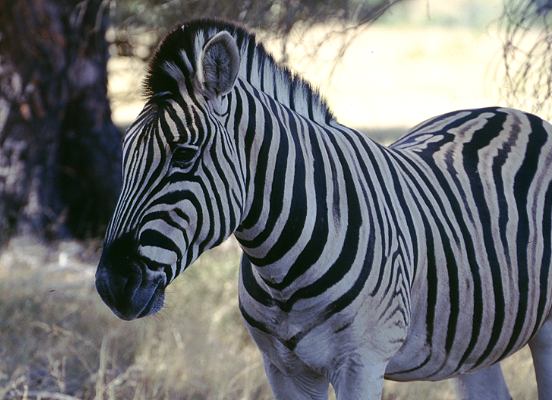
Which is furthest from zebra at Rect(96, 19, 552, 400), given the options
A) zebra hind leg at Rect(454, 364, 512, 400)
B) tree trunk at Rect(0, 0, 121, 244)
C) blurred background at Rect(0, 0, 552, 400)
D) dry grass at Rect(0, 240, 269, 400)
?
tree trunk at Rect(0, 0, 121, 244)

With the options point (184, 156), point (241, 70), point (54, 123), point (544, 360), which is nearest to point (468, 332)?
point (544, 360)

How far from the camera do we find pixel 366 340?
347 centimetres

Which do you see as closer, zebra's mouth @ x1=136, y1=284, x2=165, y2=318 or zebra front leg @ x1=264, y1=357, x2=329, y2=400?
zebra's mouth @ x1=136, y1=284, x2=165, y2=318

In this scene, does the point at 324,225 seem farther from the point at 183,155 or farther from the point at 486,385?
the point at 486,385

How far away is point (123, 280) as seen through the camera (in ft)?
9.93

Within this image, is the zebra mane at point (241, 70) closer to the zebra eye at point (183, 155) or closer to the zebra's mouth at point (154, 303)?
the zebra eye at point (183, 155)

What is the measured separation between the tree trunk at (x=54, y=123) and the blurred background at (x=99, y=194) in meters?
0.01

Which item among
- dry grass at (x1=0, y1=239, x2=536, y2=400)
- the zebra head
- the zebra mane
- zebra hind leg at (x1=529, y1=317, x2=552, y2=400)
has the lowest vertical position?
dry grass at (x1=0, y1=239, x2=536, y2=400)

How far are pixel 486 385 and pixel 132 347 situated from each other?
232 centimetres

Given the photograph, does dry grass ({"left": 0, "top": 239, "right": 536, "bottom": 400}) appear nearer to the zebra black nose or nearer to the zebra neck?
the zebra neck

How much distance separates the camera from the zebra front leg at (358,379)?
3.47m

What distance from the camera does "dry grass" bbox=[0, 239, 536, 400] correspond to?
5.51 m

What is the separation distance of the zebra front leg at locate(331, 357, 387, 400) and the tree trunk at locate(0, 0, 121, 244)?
5.05 m

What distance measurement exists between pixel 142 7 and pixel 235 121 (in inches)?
269
